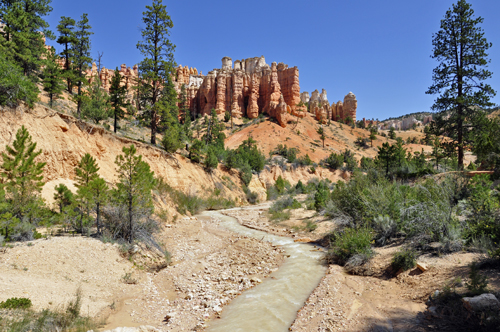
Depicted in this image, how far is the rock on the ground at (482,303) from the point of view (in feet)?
14.8

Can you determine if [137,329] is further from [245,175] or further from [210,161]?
[245,175]

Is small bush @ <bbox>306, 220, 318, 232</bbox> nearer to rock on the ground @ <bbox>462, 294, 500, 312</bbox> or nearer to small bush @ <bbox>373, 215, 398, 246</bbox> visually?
small bush @ <bbox>373, 215, 398, 246</bbox>

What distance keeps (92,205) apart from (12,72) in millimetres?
10346

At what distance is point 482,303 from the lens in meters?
4.59

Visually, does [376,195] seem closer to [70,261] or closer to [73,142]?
[70,261]

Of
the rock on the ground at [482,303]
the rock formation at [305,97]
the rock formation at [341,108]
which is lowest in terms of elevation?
the rock on the ground at [482,303]

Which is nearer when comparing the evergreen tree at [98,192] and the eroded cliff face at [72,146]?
the evergreen tree at [98,192]

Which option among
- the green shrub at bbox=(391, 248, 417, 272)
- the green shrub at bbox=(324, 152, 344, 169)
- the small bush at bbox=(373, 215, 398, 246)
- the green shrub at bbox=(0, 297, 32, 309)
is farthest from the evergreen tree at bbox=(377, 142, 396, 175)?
the green shrub at bbox=(0, 297, 32, 309)

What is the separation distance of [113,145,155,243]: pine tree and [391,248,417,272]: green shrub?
31.1 feet

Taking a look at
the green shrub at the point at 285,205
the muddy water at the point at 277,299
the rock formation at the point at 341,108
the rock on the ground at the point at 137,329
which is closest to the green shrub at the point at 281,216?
the green shrub at the point at 285,205

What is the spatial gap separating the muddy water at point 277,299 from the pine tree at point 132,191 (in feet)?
18.0

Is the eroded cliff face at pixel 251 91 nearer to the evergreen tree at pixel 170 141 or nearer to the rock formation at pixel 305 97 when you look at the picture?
the rock formation at pixel 305 97

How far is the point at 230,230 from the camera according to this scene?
1778cm

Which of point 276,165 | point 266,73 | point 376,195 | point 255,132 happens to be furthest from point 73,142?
point 266,73
